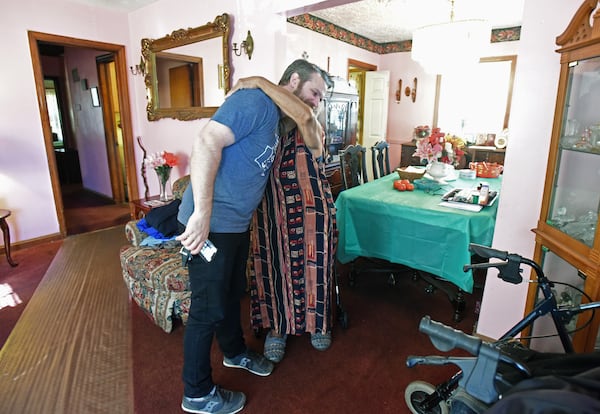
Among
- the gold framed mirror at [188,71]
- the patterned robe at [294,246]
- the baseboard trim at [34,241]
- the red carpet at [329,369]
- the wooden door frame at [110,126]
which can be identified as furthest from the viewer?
the wooden door frame at [110,126]

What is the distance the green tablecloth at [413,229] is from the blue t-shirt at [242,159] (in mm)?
1098

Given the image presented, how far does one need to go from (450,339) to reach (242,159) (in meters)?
0.90

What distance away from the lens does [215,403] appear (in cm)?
154

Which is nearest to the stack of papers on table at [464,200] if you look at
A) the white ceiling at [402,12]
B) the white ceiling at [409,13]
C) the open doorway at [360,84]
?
the white ceiling at [409,13]

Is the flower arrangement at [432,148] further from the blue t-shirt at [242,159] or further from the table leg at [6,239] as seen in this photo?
the table leg at [6,239]

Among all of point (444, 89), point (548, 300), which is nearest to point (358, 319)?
point (548, 300)

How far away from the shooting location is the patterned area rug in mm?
1638

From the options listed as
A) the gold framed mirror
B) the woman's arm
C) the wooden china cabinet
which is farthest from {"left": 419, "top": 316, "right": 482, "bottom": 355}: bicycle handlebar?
the gold framed mirror

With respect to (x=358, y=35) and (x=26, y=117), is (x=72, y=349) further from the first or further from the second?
(x=358, y=35)

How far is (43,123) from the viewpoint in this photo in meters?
3.46

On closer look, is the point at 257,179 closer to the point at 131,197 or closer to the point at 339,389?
the point at 339,389

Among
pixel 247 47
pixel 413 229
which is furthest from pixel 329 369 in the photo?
pixel 247 47

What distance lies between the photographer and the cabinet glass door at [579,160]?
1.37 m

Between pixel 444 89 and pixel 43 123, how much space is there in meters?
5.39
